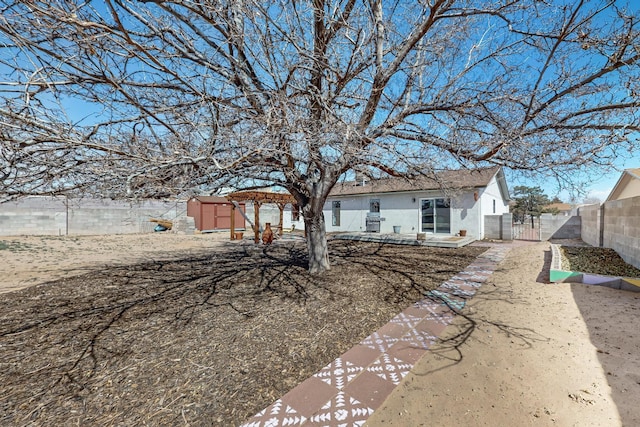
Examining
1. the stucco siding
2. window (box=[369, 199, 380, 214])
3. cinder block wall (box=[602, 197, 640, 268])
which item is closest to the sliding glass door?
the stucco siding

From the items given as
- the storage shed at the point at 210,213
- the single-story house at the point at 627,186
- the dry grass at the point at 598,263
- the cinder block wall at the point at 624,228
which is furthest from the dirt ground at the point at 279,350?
the storage shed at the point at 210,213

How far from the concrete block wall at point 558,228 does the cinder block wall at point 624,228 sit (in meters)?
4.53

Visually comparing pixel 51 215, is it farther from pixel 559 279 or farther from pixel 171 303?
pixel 559 279

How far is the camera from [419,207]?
14320mm

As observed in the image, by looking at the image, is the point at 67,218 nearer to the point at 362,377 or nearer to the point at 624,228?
the point at 362,377

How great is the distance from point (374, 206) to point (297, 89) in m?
13.0

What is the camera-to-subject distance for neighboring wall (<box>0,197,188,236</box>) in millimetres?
13977

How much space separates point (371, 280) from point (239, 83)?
14.7 ft

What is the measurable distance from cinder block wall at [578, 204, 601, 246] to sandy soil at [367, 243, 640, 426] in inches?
275

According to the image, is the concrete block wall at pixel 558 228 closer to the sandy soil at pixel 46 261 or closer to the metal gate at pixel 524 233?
the metal gate at pixel 524 233

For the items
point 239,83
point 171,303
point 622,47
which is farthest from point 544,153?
point 171,303

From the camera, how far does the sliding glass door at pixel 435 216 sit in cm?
1375

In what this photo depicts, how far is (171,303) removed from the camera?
14.3 feet

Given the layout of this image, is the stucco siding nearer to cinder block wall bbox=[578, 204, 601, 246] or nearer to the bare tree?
cinder block wall bbox=[578, 204, 601, 246]
